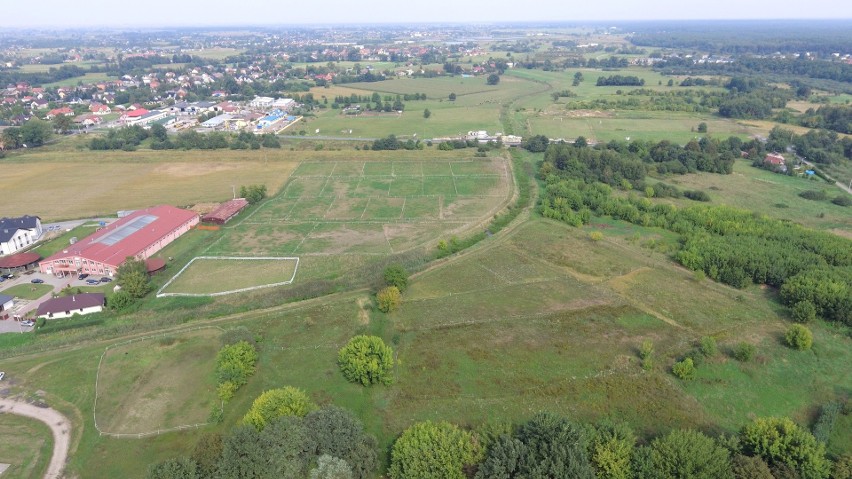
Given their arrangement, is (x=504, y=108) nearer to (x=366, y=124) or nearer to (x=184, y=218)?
(x=366, y=124)

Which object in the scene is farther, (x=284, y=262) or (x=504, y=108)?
(x=504, y=108)

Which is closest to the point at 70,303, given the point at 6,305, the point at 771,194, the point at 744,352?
the point at 6,305

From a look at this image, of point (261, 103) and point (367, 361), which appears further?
point (261, 103)

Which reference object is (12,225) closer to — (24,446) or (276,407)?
(24,446)

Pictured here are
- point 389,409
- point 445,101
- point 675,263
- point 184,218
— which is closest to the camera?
point 389,409

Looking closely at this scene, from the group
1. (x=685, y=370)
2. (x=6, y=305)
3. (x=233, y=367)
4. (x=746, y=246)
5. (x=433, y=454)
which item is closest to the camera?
(x=433, y=454)

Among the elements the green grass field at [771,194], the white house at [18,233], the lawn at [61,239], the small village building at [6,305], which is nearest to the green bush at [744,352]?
the green grass field at [771,194]

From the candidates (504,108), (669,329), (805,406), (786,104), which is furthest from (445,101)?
(805,406)

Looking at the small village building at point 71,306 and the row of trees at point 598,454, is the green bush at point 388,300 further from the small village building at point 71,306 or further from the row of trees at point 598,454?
the small village building at point 71,306
